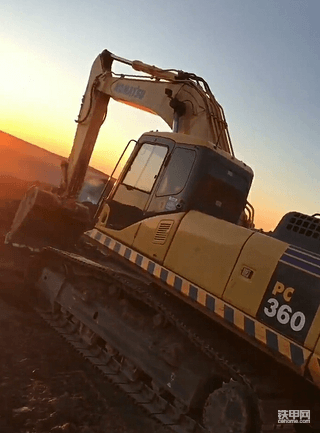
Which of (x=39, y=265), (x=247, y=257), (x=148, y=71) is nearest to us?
(x=247, y=257)

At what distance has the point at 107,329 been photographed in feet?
20.2

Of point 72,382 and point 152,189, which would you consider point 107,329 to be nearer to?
point 72,382

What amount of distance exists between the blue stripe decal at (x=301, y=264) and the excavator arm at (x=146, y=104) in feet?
7.90

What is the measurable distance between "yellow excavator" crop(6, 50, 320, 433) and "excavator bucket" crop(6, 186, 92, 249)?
38.3 inches

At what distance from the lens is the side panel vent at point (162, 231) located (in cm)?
552

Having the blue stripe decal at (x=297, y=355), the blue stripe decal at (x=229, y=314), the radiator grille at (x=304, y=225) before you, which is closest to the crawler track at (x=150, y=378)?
the blue stripe decal at (x=229, y=314)

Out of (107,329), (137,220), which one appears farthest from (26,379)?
(137,220)

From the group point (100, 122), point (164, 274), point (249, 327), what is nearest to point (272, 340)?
point (249, 327)

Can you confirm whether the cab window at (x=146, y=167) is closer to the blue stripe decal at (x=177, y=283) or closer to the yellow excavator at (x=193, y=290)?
the yellow excavator at (x=193, y=290)

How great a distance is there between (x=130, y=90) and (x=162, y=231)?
4.46 metres

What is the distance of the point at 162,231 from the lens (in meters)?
5.59

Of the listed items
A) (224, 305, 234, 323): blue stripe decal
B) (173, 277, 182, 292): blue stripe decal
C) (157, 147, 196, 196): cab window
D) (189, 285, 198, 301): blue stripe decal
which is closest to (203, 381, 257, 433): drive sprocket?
(224, 305, 234, 323): blue stripe decal

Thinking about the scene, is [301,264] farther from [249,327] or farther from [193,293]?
[193,293]

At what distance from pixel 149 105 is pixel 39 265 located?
148 inches
